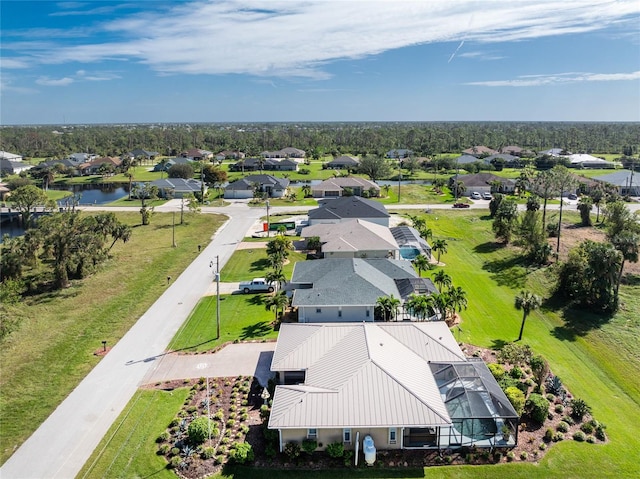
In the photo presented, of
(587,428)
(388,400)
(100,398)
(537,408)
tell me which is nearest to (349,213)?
(537,408)

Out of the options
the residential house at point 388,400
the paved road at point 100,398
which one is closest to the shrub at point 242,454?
the residential house at point 388,400

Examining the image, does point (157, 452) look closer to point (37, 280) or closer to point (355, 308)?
point (355, 308)

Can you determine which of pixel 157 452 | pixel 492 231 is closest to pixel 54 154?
pixel 492 231

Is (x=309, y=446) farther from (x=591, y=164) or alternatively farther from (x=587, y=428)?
(x=591, y=164)

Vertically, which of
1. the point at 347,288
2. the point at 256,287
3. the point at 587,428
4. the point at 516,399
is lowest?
the point at 587,428

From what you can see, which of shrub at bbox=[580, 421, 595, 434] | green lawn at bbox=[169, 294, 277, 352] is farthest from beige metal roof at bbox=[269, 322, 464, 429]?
shrub at bbox=[580, 421, 595, 434]

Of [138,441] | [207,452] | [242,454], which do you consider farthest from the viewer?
[138,441]
